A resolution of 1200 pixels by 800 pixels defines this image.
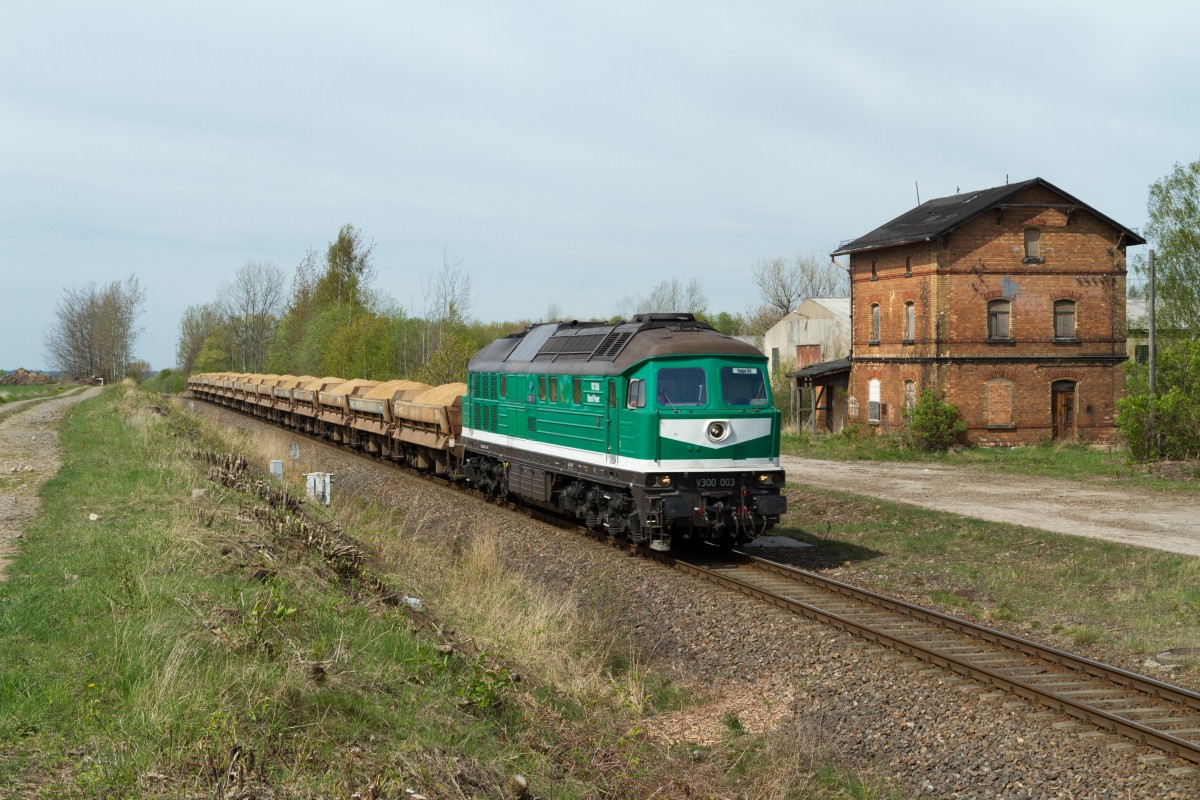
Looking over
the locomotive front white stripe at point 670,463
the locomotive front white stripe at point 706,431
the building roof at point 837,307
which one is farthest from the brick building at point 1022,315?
the building roof at point 837,307

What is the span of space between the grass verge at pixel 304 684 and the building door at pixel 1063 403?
27999 mm

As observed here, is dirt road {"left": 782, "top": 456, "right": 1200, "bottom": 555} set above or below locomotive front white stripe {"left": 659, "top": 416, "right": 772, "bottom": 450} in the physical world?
below

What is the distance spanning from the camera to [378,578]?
12391 millimetres

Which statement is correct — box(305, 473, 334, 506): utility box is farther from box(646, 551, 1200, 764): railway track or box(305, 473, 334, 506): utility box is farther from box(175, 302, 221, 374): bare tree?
box(175, 302, 221, 374): bare tree

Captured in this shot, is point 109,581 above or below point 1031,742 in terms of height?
above

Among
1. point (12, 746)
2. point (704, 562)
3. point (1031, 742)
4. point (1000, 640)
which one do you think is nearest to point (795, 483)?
point (704, 562)

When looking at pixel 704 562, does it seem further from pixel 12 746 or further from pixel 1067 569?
pixel 12 746

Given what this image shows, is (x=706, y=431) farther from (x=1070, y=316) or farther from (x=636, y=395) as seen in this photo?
(x=1070, y=316)

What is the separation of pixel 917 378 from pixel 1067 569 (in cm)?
2156

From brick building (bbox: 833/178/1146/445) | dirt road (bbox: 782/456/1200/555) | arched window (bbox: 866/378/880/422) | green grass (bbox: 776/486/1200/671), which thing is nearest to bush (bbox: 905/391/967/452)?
brick building (bbox: 833/178/1146/445)

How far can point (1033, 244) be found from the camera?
3597 cm

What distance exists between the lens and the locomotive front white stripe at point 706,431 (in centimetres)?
1517

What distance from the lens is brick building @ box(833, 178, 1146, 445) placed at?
3559 centimetres

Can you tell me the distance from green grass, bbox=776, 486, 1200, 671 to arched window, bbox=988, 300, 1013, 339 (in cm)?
1739
